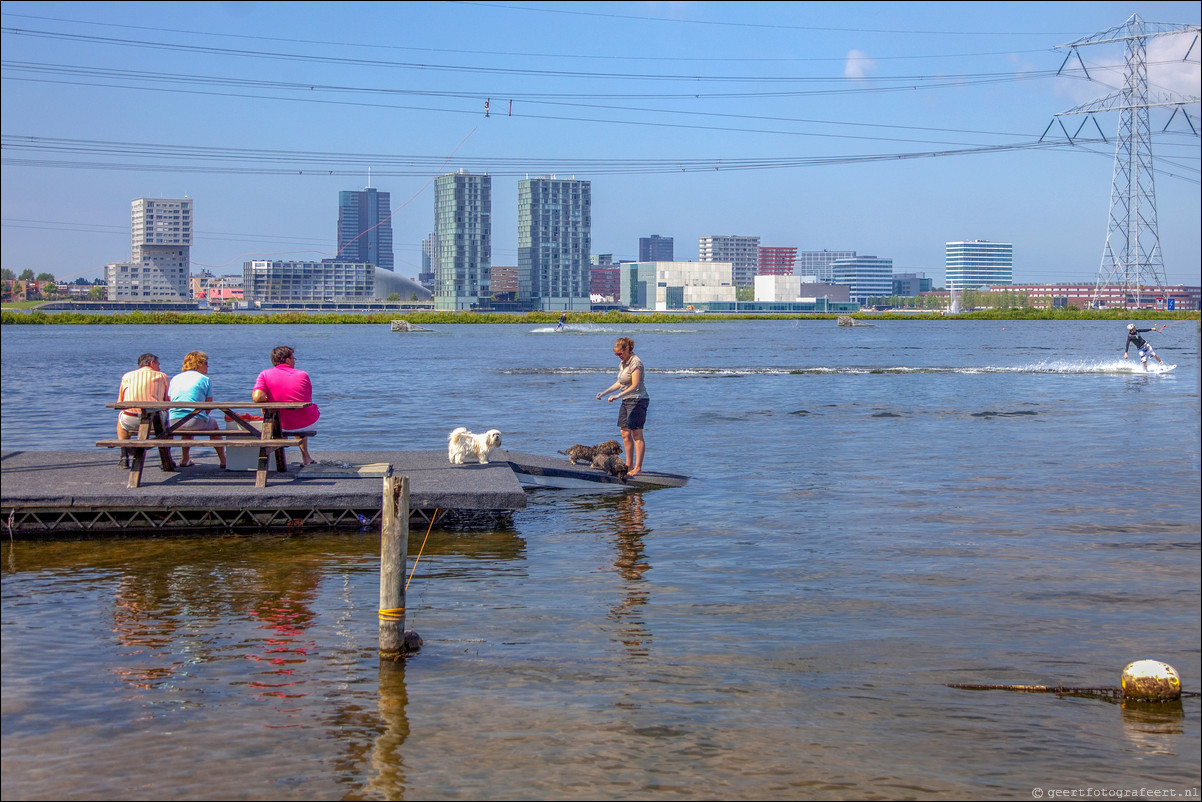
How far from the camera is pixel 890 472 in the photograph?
21719 mm

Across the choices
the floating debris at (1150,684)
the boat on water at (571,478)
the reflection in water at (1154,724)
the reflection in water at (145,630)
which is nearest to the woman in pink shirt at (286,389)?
the reflection in water at (145,630)

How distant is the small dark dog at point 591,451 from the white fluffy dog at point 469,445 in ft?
9.08

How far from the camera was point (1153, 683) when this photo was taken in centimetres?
844

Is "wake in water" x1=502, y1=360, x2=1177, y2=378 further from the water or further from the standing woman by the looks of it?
the standing woman

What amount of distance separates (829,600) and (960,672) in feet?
7.99

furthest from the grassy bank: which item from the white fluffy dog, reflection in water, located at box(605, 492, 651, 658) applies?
reflection in water, located at box(605, 492, 651, 658)

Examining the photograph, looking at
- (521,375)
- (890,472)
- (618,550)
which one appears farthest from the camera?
(521,375)

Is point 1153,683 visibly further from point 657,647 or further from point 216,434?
point 216,434

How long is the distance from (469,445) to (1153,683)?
10.8 metres

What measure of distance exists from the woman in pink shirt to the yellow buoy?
10027mm

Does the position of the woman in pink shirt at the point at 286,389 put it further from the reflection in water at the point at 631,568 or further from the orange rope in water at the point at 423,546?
the reflection in water at the point at 631,568

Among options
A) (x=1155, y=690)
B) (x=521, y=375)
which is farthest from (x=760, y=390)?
(x=1155, y=690)

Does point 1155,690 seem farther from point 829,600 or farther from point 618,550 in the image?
point 618,550

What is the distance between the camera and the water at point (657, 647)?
24.5ft
